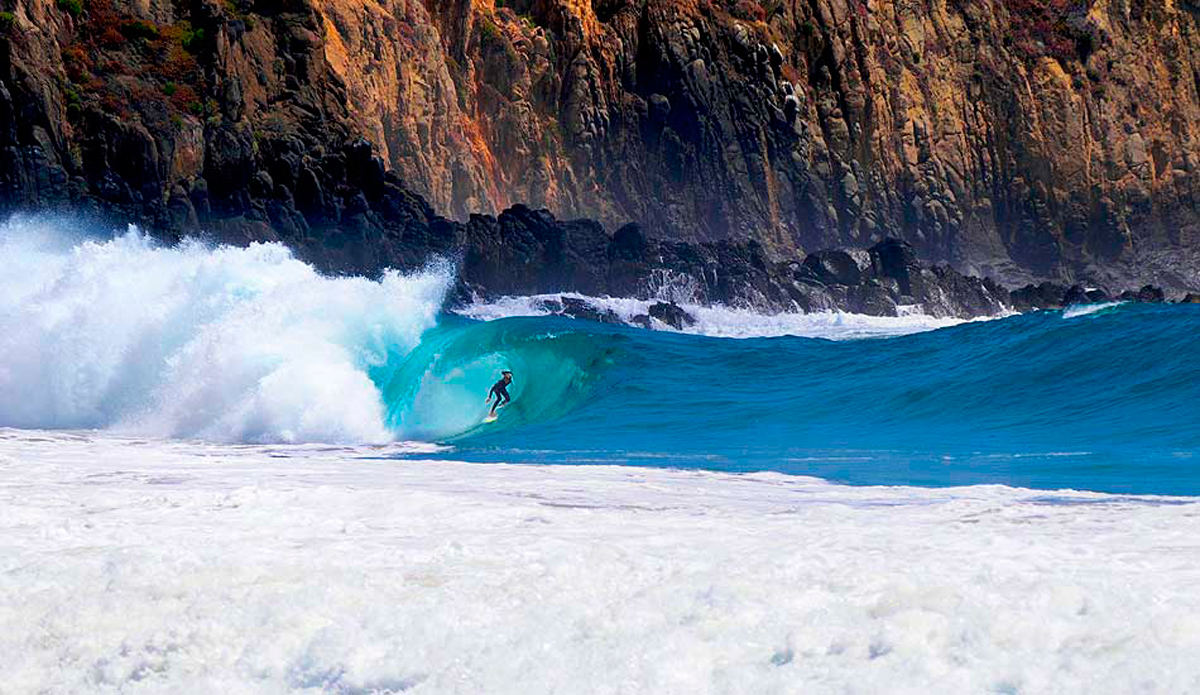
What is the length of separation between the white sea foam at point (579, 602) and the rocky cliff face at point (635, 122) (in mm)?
29180

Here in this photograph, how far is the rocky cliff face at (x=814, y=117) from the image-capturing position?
45.5m

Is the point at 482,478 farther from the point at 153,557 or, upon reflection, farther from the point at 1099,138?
the point at 1099,138

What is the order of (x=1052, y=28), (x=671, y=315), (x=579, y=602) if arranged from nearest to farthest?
(x=579, y=602), (x=671, y=315), (x=1052, y=28)

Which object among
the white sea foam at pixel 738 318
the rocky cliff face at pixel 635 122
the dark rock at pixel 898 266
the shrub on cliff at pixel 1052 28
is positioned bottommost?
the white sea foam at pixel 738 318

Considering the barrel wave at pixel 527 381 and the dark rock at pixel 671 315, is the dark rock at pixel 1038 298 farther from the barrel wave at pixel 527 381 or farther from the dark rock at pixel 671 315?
the barrel wave at pixel 527 381

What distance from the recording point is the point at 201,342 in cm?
1230

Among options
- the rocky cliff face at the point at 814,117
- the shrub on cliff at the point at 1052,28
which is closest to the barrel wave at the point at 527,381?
the rocky cliff face at the point at 814,117

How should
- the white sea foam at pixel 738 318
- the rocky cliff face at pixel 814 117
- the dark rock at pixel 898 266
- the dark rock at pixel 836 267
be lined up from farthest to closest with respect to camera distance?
the rocky cliff face at pixel 814 117 → the dark rock at pixel 898 266 → the dark rock at pixel 836 267 → the white sea foam at pixel 738 318

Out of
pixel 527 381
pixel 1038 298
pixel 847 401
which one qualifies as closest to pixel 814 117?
pixel 1038 298

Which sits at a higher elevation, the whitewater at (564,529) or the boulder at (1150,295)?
the whitewater at (564,529)

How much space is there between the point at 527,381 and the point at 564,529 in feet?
33.7

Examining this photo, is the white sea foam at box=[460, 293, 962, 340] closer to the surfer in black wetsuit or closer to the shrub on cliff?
the surfer in black wetsuit

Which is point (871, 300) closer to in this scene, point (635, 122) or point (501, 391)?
point (635, 122)

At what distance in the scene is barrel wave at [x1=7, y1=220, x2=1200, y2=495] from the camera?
9.81m
